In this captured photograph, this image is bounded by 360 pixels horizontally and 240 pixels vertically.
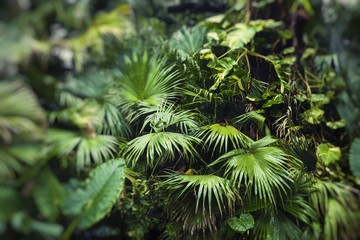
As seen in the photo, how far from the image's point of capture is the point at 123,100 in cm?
305

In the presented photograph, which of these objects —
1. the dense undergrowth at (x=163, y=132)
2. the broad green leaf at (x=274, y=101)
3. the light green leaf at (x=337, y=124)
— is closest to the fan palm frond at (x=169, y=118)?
the dense undergrowth at (x=163, y=132)

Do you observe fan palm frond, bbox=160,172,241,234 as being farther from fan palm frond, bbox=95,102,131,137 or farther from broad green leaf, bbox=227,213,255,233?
fan palm frond, bbox=95,102,131,137

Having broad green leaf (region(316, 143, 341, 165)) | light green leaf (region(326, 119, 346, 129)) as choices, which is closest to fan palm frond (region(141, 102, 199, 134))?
broad green leaf (region(316, 143, 341, 165))

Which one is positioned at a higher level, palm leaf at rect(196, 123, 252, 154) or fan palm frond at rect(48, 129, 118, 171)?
palm leaf at rect(196, 123, 252, 154)

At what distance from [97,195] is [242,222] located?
1169 mm

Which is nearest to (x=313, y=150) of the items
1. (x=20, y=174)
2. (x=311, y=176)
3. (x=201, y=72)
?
(x=311, y=176)

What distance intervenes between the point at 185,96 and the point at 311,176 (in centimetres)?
130

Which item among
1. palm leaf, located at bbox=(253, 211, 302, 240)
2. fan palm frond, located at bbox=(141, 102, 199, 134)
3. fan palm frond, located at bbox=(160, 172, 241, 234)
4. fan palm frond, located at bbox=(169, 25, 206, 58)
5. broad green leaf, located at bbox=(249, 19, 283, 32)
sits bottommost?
palm leaf, located at bbox=(253, 211, 302, 240)

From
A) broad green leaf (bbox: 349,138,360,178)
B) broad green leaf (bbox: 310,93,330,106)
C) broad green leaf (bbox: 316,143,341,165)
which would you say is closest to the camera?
broad green leaf (bbox: 349,138,360,178)

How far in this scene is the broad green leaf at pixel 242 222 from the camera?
2.59 metres

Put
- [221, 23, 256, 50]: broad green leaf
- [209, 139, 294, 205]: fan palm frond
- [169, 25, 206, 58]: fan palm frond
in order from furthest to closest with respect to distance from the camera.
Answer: [169, 25, 206, 58]: fan palm frond, [221, 23, 256, 50]: broad green leaf, [209, 139, 294, 205]: fan palm frond

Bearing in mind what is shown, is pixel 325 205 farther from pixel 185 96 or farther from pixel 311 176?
pixel 185 96

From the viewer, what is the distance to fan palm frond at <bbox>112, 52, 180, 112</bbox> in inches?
119

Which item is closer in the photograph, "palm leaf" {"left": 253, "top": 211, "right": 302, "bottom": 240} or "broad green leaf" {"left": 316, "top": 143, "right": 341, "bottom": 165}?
"palm leaf" {"left": 253, "top": 211, "right": 302, "bottom": 240}
